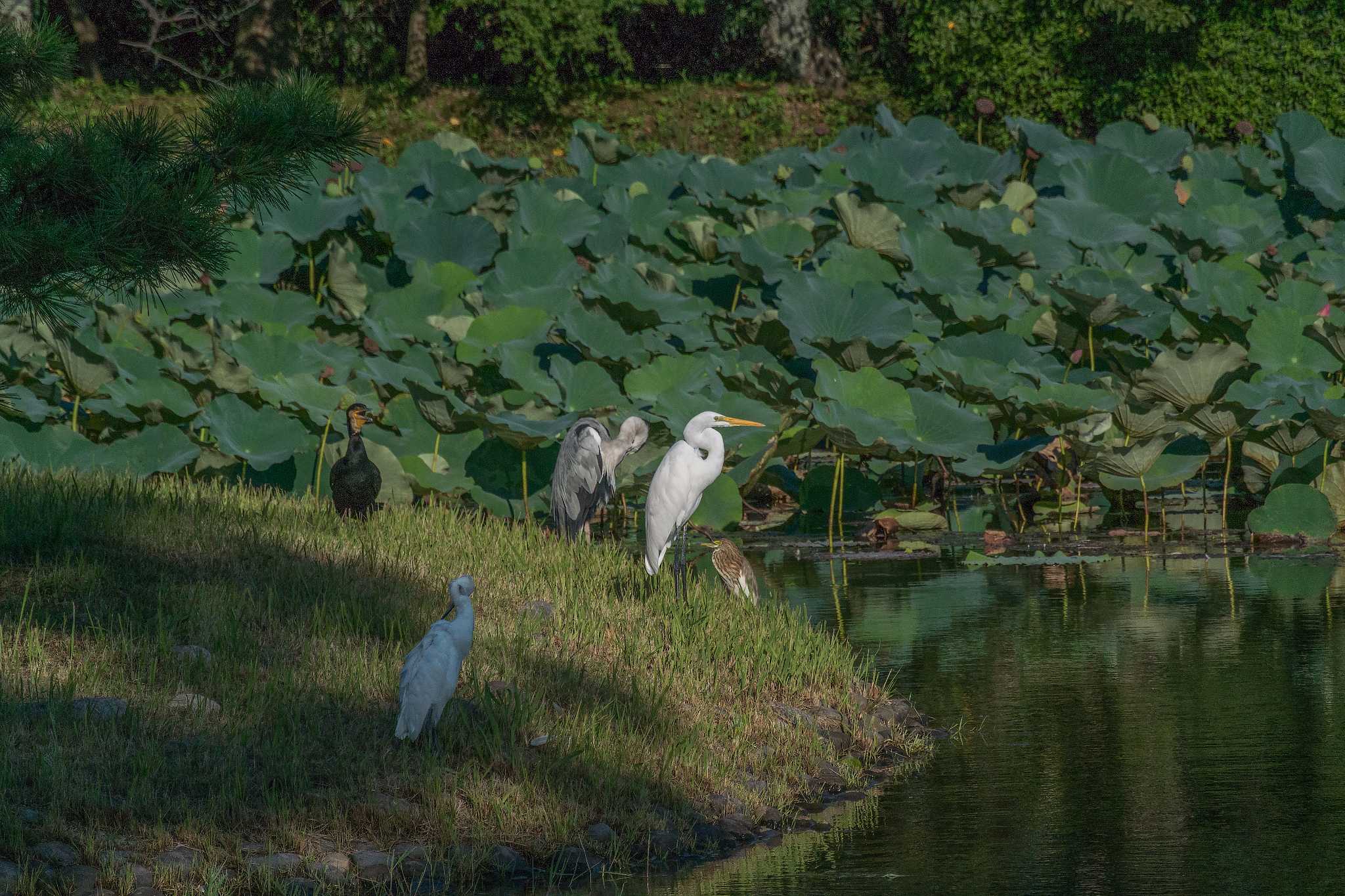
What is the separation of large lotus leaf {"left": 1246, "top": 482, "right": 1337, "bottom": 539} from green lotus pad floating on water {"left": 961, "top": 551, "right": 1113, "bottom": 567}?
92cm

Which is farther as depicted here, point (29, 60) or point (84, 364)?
point (84, 364)

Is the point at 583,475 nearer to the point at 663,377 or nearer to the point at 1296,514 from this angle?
the point at 663,377

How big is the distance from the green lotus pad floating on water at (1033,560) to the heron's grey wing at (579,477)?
202 centimetres

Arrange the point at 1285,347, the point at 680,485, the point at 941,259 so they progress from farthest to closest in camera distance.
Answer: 1. the point at 941,259
2. the point at 1285,347
3. the point at 680,485

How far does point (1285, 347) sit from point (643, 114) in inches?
435

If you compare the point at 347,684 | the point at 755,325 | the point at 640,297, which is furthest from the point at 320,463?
the point at 347,684

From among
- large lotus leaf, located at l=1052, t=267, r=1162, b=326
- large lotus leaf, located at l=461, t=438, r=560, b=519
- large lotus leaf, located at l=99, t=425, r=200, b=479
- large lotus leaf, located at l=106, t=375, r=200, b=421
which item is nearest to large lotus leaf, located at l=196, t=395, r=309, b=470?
large lotus leaf, located at l=99, t=425, r=200, b=479

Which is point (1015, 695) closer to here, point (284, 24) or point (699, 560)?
point (699, 560)

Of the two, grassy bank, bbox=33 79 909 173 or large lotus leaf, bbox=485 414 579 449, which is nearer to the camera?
large lotus leaf, bbox=485 414 579 449

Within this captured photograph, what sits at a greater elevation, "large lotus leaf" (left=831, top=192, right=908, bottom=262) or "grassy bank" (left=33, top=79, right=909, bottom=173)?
"grassy bank" (left=33, top=79, right=909, bottom=173)

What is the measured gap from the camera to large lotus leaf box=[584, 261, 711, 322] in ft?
37.3

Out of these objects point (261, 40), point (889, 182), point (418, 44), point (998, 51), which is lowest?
point (889, 182)

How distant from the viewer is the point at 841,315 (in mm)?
10492

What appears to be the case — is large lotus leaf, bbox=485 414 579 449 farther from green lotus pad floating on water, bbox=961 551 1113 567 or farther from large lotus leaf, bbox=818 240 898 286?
large lotus leaf, bbox=818 240 898 286
